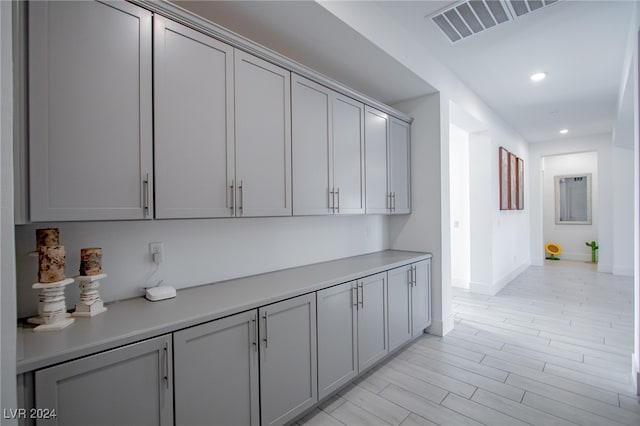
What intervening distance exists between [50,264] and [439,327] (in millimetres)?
3335

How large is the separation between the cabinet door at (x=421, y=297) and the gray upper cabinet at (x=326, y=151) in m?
0.94

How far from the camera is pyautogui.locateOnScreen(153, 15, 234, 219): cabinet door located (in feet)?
4.92

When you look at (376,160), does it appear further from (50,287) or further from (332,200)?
(50,287)

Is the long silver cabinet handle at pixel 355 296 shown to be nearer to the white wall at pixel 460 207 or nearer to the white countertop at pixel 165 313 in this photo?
the white countertop at pixel 165 313

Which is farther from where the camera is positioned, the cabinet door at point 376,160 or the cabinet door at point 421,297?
the cabinet door at point 421,297

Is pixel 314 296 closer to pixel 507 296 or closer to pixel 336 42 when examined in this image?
pixel 336 42

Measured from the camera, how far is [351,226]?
318cm

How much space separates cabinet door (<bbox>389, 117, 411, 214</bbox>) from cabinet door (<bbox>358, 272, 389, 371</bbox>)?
97cm

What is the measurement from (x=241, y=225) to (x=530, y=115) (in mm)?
5345

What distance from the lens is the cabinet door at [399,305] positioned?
2.66 metres

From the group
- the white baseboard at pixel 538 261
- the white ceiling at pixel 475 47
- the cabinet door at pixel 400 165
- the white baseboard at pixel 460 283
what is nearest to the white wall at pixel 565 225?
the white baseboard at pixel 538 261

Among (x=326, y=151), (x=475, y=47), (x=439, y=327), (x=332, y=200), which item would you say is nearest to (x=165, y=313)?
(x=332, y=200)

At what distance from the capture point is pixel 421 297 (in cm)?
308

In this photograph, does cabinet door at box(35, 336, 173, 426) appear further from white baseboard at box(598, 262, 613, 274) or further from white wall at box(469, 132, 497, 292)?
white baseboard at box(598, 262, 613, 274)
